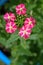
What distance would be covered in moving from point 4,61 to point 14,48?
10.0 inches

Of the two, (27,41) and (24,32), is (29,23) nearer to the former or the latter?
(24,32)

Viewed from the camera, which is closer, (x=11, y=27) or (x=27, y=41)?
(x=11, y=27)

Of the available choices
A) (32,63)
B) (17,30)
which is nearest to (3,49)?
(32,63)

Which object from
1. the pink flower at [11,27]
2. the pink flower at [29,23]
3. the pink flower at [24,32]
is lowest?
the pink flower at [24,32]

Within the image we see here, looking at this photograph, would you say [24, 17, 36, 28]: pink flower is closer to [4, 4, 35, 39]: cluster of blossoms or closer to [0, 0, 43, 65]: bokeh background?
[4, 4, 35, 39]: cluster of blossoms

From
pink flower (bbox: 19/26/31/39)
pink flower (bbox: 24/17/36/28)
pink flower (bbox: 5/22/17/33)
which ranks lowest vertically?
pink flower (bbox: 19/26/31/39)

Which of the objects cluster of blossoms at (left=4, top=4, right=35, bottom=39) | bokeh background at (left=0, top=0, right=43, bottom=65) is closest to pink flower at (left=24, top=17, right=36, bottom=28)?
cluster of blossoms at (left=4, top=4, right=35, bottom=39)

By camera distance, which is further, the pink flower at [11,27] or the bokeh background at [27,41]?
the bokeh background at [27,41]

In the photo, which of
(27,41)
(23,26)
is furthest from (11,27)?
(27,41)

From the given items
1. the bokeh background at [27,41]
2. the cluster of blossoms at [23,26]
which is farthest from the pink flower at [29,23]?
the bokeh background at [27,41]

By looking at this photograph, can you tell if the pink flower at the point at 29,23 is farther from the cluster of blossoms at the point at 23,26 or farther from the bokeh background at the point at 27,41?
the bokeh background at the point at 27,41

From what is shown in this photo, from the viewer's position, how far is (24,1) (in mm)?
1893

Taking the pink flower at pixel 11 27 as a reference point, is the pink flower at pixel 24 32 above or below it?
below

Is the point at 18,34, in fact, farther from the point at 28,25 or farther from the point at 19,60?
the point at 19,60
